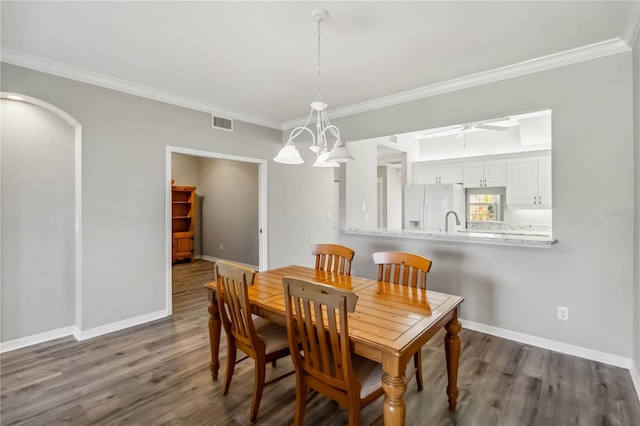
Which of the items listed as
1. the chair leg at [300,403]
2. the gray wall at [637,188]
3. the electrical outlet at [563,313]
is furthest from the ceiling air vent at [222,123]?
the electrical outlet at [563,313]

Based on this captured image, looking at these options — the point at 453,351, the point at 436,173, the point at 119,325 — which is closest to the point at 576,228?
the point at 453,351

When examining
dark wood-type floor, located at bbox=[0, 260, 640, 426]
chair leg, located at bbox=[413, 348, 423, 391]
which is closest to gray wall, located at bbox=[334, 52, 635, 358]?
dark wood-type floor, located at bbox=[0, 260, 640, 426]

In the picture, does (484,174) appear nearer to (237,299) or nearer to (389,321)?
(389,321)

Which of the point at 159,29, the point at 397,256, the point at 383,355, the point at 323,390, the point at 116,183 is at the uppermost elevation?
the point at 159,29

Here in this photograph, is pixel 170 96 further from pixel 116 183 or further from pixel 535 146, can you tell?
pixel 535 146

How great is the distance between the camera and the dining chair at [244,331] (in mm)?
1851

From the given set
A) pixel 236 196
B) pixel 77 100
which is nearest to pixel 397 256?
pixel 77 100

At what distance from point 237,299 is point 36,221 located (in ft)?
8.31

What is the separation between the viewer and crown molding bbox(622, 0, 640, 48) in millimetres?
1989

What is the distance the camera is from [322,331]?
4.90 feet

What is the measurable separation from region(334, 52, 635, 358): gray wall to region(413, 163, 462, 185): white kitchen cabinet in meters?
2.82

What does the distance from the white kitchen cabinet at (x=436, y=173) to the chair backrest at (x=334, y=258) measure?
3.92m

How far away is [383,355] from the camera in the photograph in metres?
1.40

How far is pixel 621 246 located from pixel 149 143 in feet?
15.2
